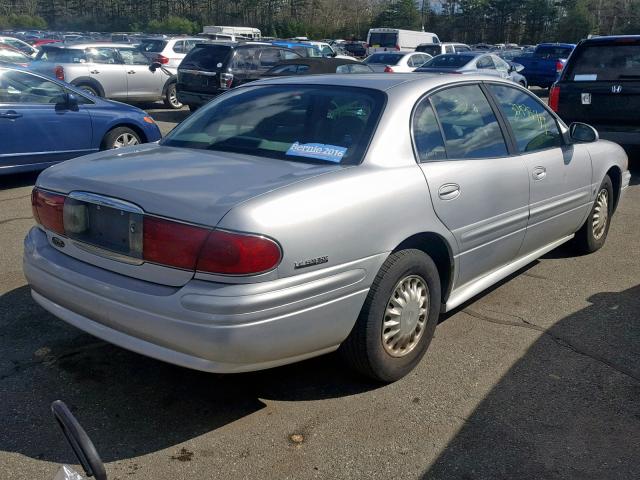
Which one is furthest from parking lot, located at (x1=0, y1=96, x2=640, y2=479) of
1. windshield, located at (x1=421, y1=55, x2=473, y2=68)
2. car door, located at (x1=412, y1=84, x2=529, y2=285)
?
windshield, located at (x1=421, y1=55, x2=473, y2=68)

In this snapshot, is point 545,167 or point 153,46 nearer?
point 545,167

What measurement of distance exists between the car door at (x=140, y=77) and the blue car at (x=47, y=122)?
7.85 meters

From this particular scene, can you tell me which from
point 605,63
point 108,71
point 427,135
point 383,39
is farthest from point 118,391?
point 383,39

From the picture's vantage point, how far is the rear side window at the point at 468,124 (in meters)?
4.00

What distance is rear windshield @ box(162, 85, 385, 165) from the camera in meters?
3.59

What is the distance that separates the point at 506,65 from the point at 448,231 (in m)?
18.5

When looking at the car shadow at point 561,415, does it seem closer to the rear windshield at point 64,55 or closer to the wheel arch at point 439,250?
the wheel arch at point 439,250

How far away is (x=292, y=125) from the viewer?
3.85 m

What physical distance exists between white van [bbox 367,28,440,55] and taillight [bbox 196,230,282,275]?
101 ft

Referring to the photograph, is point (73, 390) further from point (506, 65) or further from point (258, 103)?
point (506, 65)

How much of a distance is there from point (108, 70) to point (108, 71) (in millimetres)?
26

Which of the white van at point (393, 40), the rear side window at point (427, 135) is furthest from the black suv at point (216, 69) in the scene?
the white van at point (393, 40)

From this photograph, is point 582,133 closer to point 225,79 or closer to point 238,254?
point 238,254

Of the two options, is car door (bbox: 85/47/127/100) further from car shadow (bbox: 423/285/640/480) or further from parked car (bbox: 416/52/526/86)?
car shadow (bbox: 423/285/640/480)
